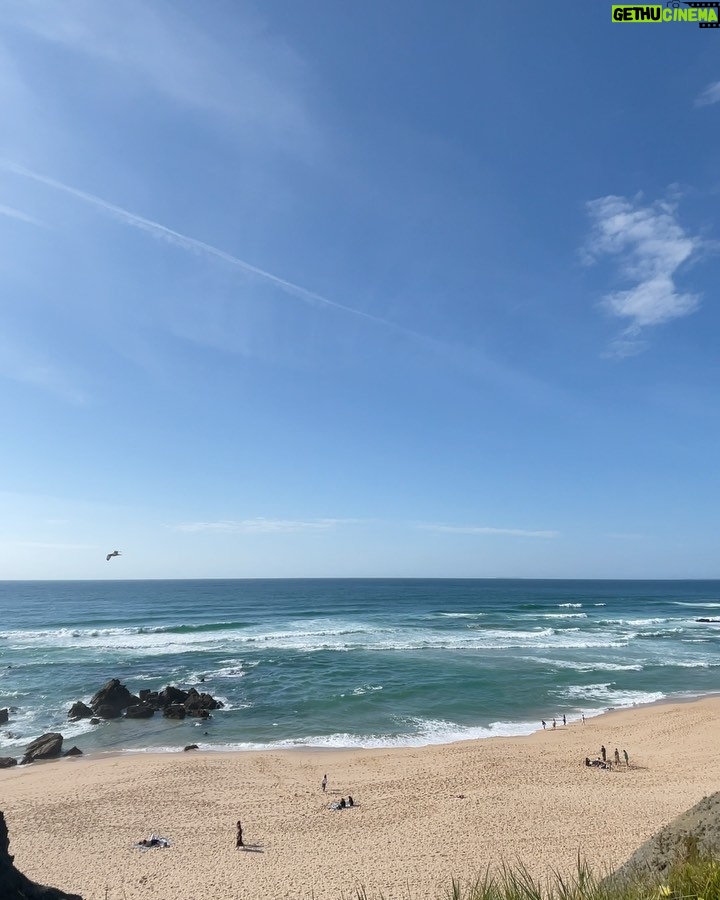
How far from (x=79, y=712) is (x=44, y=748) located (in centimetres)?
613

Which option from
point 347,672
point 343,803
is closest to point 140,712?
point 347,672

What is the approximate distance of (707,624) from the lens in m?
66.0

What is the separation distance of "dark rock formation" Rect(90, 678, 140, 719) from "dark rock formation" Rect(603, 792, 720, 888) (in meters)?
29.1

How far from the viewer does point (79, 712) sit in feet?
98.1

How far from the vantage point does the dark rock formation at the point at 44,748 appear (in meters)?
23.8

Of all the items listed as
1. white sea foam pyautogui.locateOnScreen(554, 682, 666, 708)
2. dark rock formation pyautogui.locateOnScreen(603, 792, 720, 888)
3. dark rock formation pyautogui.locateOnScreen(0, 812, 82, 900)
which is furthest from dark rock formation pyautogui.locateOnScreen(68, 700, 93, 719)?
dark rock formation pyautogui.locateOnScreen(603, 792, 720, 888)

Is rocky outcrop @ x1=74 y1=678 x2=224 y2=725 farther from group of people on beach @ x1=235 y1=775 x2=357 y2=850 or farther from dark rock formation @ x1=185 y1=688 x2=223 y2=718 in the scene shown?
group of people on beach @ x1=235 y1=775 x2=357 y2=850

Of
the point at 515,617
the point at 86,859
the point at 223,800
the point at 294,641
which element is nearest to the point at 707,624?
the point at 515,617

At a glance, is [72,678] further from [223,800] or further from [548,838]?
[548,838]

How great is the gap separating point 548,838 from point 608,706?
17.9 meters

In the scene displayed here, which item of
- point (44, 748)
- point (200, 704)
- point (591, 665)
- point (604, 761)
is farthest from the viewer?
point (591, 665)

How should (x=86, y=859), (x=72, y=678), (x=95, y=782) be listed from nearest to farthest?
(x=86, y=859) → (x=95, y=782) → (x=72, y=678)

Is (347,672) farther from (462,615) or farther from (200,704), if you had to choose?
(462,615)

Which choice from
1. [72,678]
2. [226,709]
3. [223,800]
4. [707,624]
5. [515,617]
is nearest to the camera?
[223,800]
